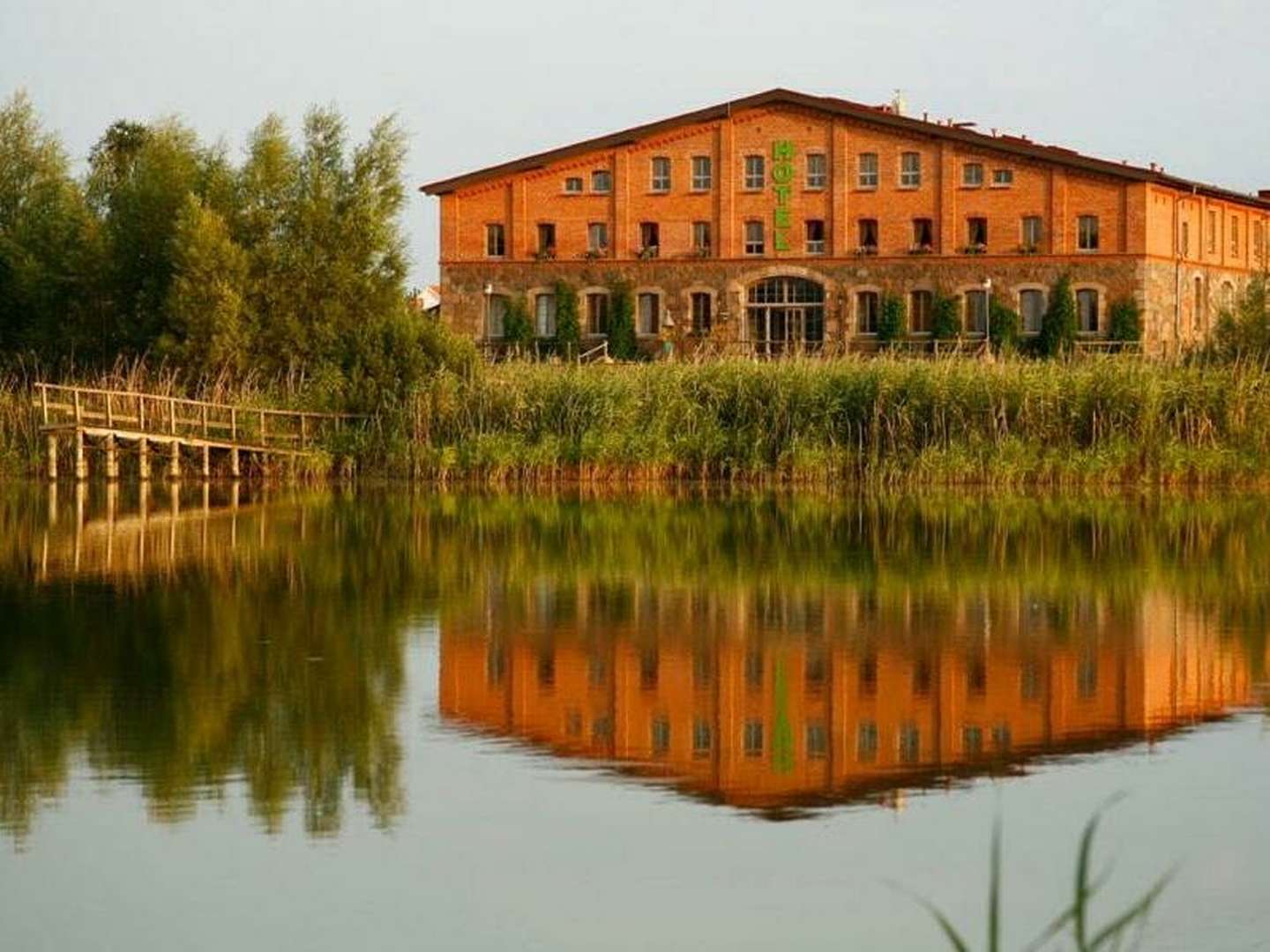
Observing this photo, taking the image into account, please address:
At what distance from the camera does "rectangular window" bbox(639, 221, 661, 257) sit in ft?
210

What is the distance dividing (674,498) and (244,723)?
21080mm

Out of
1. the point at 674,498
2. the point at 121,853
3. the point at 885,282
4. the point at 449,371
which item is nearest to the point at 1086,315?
the point at 885,282

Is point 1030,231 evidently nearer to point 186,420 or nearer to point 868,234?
point 868,234

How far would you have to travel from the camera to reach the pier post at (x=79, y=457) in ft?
133

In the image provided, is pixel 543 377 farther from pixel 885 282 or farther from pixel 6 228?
pixel 885 282

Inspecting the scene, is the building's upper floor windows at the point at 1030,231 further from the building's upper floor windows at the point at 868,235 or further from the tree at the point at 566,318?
the tree at the point at 566,318

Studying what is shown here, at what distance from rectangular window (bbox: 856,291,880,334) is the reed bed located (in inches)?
897

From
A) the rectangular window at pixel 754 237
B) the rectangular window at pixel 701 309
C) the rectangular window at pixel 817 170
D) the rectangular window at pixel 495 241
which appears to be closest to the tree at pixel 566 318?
the rectangular window at pixel 495 241

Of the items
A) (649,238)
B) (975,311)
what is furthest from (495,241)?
(975,311)

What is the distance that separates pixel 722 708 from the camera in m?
15.4

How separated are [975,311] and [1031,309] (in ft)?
4.49

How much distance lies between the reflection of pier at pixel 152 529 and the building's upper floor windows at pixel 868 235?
2571 centimetres

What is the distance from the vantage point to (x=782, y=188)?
207 ft

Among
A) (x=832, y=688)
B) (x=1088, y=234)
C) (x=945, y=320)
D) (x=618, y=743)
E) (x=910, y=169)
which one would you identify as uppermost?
(x=910, y=169)
